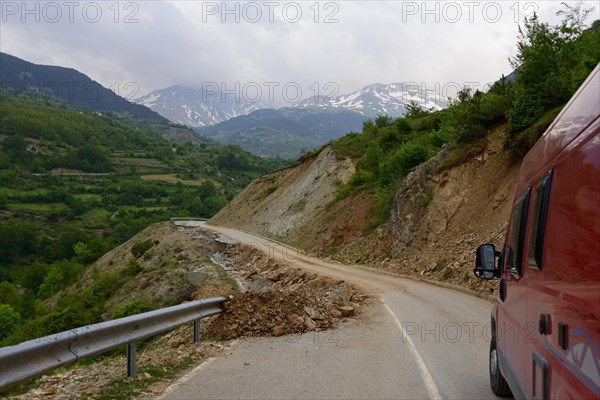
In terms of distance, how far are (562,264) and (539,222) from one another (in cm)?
79

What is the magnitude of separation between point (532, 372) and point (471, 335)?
7035 mm

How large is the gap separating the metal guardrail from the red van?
433cm

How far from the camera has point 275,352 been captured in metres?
8.70

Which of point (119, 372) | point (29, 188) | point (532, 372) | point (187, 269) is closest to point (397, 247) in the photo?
point (187, 269)

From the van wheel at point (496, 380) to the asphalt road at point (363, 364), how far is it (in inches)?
7.2

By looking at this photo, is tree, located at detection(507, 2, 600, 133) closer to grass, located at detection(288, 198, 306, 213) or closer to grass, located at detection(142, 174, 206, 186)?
grass, located at detection(288, 198, 306, 213)

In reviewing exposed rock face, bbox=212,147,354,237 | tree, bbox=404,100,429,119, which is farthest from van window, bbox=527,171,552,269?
tree, bbox=404,100,429,119

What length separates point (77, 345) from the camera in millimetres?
5871

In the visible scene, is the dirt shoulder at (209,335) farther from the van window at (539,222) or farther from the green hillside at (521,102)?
the green hillside at (521,102)

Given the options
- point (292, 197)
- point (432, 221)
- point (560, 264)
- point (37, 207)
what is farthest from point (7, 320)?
point (37, 207)

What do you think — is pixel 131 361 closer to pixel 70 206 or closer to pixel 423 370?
pixel 423 370

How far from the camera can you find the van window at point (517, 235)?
477 cm

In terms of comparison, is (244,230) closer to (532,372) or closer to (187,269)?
(187,269)

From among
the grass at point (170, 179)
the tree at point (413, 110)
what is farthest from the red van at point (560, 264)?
the grass at point (170, 179)
